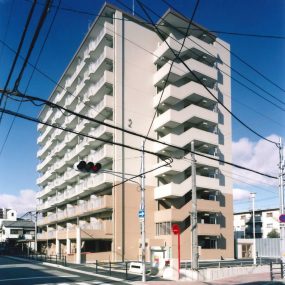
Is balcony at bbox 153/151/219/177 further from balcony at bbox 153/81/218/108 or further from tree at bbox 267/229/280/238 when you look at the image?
tree at bbox 267/229/280/238

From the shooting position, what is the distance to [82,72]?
53.8m

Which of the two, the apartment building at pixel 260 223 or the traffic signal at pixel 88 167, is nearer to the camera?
the traffic signal at pixel 88 167

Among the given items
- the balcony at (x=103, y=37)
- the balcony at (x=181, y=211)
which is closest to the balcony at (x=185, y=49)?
the balcony at (x=103, y=37)

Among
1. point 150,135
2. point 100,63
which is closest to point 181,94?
point 150,135

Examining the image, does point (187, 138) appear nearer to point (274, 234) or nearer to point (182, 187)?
point (182, 187)

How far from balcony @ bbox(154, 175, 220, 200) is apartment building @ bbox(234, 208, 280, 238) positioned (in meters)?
35.1

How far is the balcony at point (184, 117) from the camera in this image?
44044 mm

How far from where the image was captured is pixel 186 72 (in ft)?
150

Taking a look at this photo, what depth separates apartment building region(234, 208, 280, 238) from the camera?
77375mm

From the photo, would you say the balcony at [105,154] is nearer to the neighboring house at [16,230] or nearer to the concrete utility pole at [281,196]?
the concrete utility pole at [281,196]

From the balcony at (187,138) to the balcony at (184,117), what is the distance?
155 cm

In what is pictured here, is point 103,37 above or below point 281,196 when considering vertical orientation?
above

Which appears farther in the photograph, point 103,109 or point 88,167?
point 103,109

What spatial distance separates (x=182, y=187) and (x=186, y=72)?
44.8 feet
